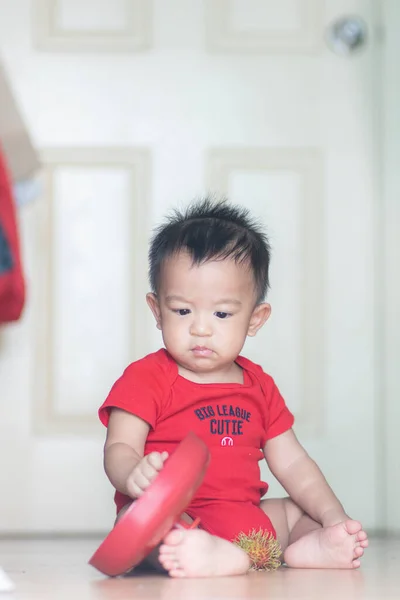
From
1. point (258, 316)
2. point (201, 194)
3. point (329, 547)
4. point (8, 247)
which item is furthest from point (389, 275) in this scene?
point (8, 247)

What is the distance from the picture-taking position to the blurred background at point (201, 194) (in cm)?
187

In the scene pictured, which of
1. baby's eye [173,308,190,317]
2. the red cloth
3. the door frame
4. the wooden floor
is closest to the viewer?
the red cloth

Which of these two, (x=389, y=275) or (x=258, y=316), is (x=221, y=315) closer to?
(x=258, y=316)

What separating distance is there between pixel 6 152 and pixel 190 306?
48 centimetres

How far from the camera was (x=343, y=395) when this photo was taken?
1886 mm

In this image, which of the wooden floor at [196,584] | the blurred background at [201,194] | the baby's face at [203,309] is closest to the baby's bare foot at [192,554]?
the wooden floor at [196,584]

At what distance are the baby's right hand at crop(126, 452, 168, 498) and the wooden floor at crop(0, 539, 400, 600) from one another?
4.1 inches

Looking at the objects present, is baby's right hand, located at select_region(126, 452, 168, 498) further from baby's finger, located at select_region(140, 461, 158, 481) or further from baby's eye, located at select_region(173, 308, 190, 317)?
baby's eye, located at select_region(173, 308, 190, 317)

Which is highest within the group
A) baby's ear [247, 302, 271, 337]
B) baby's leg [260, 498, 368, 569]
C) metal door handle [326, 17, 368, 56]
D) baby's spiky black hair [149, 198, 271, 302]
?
metal door handle [326, 17, 368, 56]

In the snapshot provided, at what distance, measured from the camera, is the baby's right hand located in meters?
1.12

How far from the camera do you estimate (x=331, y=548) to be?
1.25 metres

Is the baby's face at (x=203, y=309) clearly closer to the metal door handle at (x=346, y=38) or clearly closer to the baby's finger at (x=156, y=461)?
the baby's finger at (x=156, y=461)

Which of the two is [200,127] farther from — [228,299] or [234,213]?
[228,299]

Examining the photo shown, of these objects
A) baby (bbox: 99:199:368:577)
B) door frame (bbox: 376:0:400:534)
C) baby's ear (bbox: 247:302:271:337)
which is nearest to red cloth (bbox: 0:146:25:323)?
baby (bbox: 99:199:368:577)
